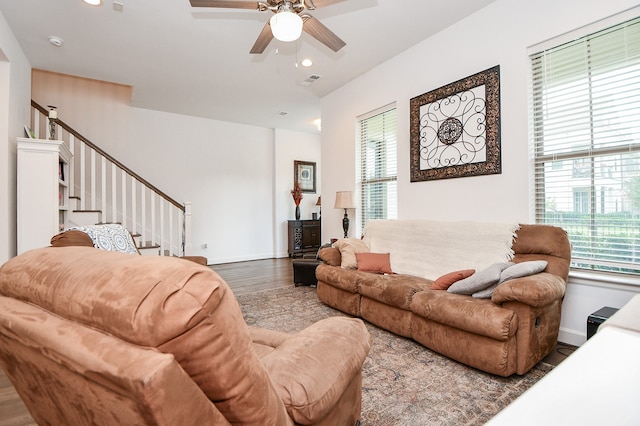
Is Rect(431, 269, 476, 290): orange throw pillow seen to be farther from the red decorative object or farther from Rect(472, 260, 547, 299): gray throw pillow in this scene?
the red decorative object

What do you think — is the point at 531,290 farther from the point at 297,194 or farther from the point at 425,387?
the point at 297,194

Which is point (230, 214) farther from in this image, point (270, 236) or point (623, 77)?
point (623, 77)

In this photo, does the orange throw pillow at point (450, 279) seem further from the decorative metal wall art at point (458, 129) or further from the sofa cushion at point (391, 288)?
the decorative metal wall art at point (458, 129)

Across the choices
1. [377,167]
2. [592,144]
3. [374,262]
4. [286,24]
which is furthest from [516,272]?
[377,167]

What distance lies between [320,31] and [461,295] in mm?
2335

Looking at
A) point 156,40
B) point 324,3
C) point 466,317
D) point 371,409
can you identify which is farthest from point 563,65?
point 156,40

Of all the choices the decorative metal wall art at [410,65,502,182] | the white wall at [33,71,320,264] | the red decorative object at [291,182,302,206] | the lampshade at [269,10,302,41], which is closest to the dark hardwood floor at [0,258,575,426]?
the white wall at [33,71,320,264]

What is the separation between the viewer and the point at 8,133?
307 centimetres

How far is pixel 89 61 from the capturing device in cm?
396

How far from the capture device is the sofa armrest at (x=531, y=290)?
6.02ft

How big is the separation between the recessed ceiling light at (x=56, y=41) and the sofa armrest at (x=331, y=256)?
377 centimetres

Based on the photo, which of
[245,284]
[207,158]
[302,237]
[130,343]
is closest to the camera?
[130,343]

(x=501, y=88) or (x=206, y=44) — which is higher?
(x=206, y=44)

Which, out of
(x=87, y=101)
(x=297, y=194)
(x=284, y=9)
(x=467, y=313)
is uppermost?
(x=87, y=101)
